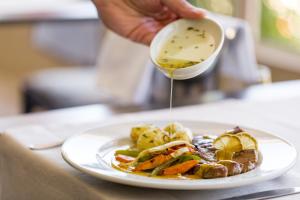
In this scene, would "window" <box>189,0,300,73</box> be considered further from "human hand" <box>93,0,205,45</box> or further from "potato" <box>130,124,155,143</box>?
"potato" <box>130,124,155,143</box>

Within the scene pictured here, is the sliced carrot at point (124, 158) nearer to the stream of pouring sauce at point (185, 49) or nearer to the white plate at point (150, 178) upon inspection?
the white plate at point (150, 178)

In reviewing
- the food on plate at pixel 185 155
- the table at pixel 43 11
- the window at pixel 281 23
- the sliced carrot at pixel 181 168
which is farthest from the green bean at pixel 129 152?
the window at pixel 281 23

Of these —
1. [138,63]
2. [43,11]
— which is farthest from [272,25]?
[138,63]

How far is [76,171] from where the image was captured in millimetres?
1014

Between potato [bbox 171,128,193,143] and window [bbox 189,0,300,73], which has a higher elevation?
window [bbox 189,0,300,73]

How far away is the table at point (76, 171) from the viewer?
94 centimetres

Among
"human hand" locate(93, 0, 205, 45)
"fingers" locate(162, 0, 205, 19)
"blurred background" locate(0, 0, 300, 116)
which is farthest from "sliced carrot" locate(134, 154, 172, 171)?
"blurred background" locate(0, 0, 300, 116)

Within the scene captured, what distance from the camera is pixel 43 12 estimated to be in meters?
3.02

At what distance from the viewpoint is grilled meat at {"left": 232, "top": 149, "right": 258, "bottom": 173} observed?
946mm

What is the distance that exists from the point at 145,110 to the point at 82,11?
5.43ft

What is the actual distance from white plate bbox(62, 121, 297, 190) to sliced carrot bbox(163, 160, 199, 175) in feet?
0.20

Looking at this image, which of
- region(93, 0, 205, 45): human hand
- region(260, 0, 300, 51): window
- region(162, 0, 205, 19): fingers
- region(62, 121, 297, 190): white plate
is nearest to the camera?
region(62, 121, 297, 190): white plate

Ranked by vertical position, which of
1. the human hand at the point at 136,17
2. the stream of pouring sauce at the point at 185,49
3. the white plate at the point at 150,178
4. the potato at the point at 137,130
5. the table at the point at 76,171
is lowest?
the table at the point at 76,171

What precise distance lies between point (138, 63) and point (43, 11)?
861mm
